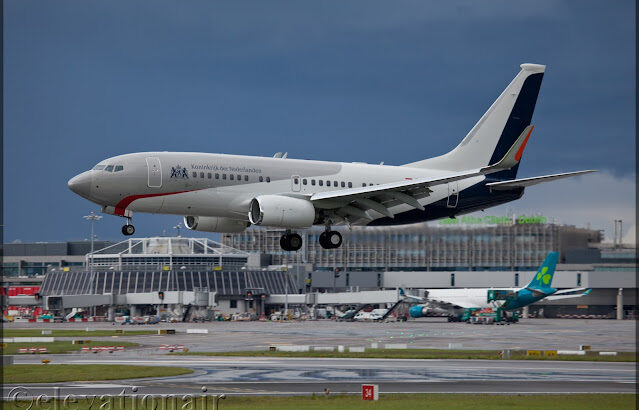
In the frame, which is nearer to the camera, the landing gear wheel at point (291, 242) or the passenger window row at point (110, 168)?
the passenger window row at point (110, 168)

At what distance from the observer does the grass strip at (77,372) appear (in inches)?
2376

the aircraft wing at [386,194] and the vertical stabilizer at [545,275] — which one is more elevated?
the aircraft wing at [386,194]

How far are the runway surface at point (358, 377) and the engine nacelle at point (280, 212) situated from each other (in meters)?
10.6

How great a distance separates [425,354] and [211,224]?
2824 cm

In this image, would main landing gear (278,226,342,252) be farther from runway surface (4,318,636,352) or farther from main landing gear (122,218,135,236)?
runway surface (4,318,636,352)

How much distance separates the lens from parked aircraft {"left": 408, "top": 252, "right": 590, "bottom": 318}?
5664 inches

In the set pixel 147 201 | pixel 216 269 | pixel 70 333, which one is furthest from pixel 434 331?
pixel 216 269

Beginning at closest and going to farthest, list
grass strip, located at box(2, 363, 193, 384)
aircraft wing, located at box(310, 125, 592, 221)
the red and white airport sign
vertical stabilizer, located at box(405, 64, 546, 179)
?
the red and white airport sign
aircraft wing, located at box(310, 125, 592, 221)
grass strip, located at box(2, 363, 193, 384)
vertical stabilizer, located at box(405, 64, 546, 179)

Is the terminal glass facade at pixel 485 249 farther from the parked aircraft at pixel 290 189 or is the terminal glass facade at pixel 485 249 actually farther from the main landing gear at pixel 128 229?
the main landing gear at pixel 128 229

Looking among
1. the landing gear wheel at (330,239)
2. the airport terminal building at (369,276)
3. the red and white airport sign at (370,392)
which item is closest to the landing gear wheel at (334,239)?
the landing gear wheel at (330,239)

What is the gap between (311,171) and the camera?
6172 centimetres

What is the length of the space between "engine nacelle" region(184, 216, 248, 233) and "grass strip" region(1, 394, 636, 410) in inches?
620

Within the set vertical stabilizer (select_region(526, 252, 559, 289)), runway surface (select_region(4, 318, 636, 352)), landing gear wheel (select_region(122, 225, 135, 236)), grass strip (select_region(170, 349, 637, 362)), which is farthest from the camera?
vertical stabilizer (select_region(526, 252, 559, 289))

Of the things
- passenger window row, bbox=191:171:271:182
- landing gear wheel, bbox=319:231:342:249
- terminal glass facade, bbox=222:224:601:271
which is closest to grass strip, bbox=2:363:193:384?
landing gear wheel, bbox=319:231:342:249
